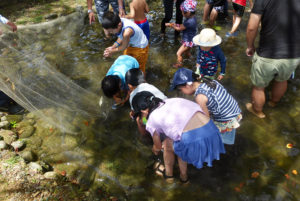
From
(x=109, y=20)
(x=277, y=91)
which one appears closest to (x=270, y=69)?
(x=277, y=91)

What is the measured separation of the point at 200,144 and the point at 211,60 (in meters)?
1.87

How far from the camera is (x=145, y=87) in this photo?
3289 mm

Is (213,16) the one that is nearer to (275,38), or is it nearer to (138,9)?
(138,9)

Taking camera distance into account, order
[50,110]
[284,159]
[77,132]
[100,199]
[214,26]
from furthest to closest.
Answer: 1. [214,26]
2. [77,132]
3. [50,110]
4. [284,159]
5. [100,199]

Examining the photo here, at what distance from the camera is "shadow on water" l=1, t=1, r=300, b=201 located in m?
3.15

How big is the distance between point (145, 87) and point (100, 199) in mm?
1842

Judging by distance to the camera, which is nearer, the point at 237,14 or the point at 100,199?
the point at 100,199

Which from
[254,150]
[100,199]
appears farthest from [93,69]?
[254,150]

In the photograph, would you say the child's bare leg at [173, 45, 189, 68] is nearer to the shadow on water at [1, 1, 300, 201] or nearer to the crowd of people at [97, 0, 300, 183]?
the shadow on water at [1, 1, 300, 201]

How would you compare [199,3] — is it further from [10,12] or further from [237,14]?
[10,12]

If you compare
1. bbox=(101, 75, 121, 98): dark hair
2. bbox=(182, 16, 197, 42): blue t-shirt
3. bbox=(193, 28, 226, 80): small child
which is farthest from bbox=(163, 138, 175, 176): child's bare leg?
bbox=(182, 16, 197, 42): blue t-shirt

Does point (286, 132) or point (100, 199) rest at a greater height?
point (286, 132)

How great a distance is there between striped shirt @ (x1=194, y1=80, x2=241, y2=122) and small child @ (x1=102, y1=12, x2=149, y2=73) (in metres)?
1.87

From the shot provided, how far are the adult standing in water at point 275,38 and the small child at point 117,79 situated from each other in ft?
7.15
